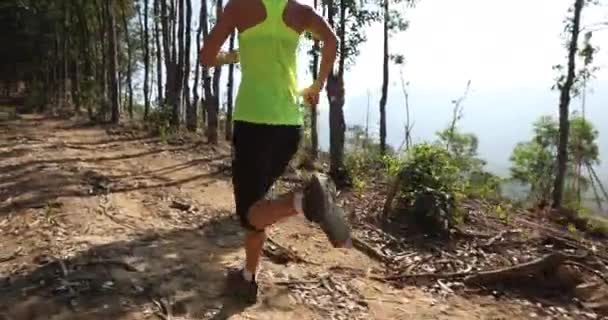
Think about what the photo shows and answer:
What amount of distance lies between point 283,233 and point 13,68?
25965mm

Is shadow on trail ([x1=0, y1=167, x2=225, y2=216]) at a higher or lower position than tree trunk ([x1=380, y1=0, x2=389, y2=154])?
lower

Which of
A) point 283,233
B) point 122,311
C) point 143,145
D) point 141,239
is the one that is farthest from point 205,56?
point 143,145

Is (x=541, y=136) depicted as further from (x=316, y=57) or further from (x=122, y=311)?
(x=122, y=311)

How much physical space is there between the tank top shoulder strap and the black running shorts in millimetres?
565

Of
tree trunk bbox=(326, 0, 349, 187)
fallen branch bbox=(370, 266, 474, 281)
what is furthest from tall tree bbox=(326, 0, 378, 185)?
fallen branch bbox=(370, 266, 474, 281)

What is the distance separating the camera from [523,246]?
544 centimetres

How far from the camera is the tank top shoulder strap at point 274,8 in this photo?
294 cm

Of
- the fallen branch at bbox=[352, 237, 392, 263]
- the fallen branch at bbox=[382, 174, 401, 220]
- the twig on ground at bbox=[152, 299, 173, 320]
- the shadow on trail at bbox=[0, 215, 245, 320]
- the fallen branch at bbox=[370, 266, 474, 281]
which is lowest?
the fallen branch at bbox=[370, 266, 474, 281]

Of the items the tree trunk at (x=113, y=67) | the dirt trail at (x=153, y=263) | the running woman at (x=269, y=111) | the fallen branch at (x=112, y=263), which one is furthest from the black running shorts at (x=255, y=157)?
the tree trunk at (x=113, y=67)

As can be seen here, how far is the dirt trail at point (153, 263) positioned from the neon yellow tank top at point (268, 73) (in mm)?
1122

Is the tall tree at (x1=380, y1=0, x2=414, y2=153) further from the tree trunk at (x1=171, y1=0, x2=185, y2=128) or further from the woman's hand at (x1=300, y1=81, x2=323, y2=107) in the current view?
the woman's hand at (x1=300, y1=81, x2=323, y2=107)

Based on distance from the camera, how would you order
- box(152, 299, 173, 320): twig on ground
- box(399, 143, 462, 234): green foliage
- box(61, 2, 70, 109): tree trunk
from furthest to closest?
1. box(61, 2, 70, 109): tree trunk
2. box(399, 143, 462, 234): green foliage
3. box(152, 299, 173, 320): twig on ground

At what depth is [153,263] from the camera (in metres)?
3.81

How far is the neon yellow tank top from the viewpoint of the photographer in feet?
9.89
